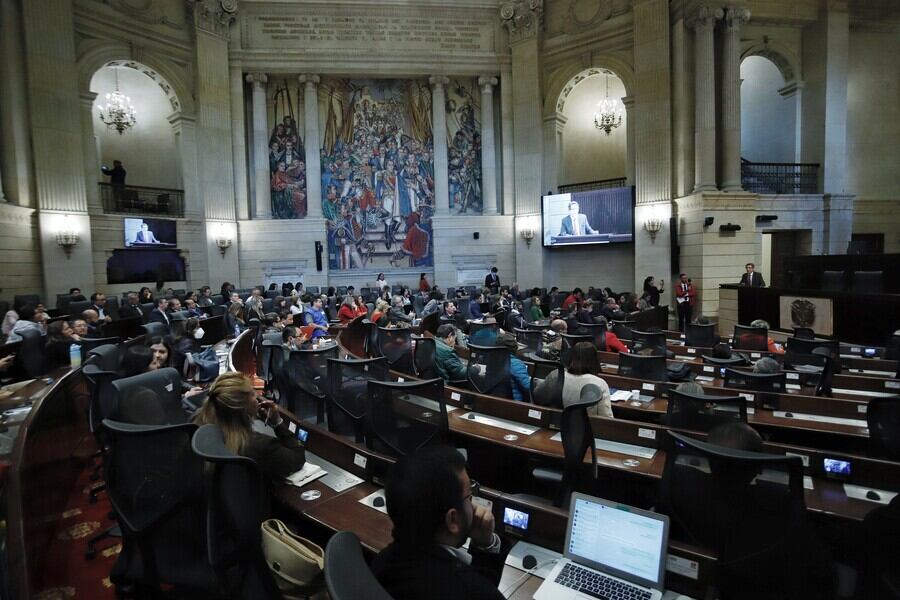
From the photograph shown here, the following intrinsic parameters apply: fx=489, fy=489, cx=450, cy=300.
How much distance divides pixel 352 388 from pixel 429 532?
2662 millimetres

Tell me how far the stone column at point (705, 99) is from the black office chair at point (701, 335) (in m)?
7.48

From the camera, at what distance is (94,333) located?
317 inches

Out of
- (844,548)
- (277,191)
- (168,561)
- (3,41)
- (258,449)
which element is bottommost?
(844,548)

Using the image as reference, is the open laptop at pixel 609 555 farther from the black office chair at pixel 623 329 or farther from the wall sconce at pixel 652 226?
the wall sconce at pixel 652 226

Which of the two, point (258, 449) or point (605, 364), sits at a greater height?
point (258, 449)

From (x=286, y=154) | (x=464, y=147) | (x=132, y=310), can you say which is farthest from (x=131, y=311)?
(x=464, y=147)

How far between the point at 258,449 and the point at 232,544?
647mm

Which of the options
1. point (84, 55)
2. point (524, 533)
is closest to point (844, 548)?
point (524, 533)

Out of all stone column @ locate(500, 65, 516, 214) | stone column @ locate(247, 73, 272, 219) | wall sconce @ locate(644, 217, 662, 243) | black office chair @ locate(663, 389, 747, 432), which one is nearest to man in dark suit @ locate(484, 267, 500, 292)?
stone column @ locate(500, 65, 516, 214)

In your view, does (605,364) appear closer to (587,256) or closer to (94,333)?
(94,333)

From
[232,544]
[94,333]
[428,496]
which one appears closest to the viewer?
[428,496]

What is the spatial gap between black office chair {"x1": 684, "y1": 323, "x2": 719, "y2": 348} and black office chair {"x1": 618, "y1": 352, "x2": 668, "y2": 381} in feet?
10.2

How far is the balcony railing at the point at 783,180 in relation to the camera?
605 inches

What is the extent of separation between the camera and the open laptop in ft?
6.74
